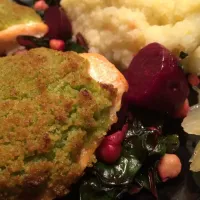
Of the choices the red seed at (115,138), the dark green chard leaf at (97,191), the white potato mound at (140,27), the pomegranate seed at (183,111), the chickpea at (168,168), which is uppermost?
the white potato mound at (140,27)

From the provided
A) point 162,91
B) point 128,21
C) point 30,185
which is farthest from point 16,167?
point 128,21

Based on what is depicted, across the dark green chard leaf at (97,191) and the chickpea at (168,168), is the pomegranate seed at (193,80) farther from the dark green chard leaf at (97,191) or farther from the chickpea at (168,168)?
the dark green chard leaf at (97,191)

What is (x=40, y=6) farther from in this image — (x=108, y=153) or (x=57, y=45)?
(x=108, y=153)

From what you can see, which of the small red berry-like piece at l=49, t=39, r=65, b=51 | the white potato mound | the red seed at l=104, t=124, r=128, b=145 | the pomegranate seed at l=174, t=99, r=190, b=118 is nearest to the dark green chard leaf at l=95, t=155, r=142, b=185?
the red seed at l=104, t=124, r=128, b=145

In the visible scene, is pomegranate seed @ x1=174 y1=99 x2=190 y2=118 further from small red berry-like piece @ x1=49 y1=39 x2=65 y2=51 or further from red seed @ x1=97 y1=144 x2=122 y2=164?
small red berry-like piece @ x1=49 y1=39 x2=65 y2=51

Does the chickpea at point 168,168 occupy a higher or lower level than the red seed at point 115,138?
lower

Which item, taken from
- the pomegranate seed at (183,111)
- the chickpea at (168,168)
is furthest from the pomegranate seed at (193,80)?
the chickpea at (168,168)
